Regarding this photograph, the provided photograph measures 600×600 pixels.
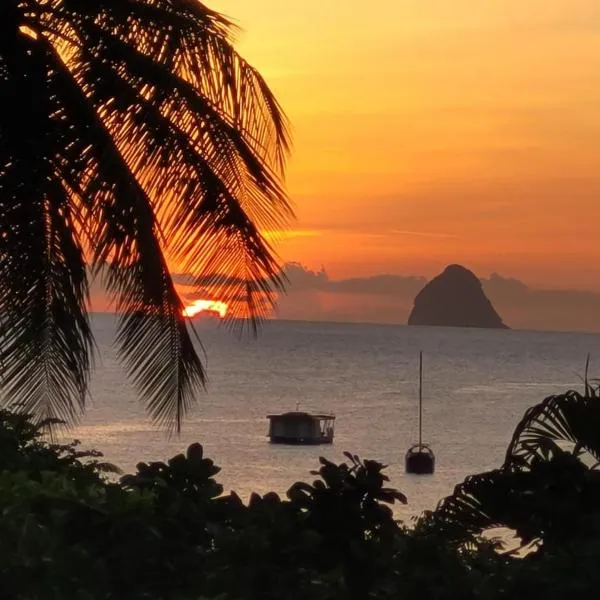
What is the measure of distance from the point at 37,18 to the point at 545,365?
18264cm

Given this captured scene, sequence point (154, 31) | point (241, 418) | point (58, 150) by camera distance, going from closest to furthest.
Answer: point (58, 150), point (154, 31), point (241, 418)

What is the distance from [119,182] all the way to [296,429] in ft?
269

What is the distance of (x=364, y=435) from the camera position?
99688mm

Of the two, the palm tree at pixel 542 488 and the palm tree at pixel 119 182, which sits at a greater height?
the palm tree at pixel 119 182

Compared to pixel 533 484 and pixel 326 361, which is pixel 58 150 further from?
pixel 326 361

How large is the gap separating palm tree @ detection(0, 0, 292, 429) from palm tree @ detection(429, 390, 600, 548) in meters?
3.55

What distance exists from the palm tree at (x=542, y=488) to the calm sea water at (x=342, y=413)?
129 ft

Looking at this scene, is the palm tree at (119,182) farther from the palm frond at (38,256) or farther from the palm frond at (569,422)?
the palm frond at (569,422)

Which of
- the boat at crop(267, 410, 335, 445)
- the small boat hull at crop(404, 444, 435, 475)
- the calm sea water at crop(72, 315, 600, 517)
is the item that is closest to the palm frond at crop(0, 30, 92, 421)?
the calm sea water at crop(72, 315, 600, 517)

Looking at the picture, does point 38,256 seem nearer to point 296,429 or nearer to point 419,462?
point 419,462

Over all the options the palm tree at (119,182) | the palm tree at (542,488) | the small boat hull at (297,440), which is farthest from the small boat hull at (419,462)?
the palm tree at (542,488)

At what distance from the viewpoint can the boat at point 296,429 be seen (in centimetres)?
9112

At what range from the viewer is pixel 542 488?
5590mm

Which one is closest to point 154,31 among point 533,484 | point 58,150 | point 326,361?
point 58,150
